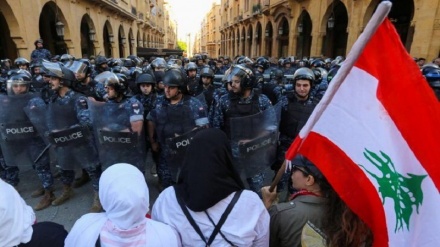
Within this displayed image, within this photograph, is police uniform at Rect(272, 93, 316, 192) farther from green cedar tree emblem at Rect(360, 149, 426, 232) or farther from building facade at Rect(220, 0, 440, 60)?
building facade at Rect(220, 0, 440, 60)

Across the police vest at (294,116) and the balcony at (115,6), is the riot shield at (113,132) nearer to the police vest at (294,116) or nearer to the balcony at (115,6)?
the police vest at (294,116)

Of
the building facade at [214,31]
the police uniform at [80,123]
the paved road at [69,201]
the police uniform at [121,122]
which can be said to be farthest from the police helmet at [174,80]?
the building facade at [214,31]

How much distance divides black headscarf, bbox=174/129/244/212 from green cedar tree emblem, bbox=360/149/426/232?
2.11ft

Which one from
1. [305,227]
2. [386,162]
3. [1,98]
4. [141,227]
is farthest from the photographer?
[1,98]

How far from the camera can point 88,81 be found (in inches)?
187

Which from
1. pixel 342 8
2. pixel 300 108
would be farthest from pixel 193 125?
pixel 342 8

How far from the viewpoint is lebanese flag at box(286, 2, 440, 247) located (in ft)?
3.30

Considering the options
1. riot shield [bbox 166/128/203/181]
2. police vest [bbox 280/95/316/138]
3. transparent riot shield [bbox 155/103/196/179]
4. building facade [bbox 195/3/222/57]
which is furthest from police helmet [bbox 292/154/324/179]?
building facade [bbox 195/3/222/57]

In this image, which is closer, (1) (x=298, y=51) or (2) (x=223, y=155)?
(2) (x=223, y=155)

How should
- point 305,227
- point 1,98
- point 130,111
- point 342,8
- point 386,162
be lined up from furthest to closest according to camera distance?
point 342,8, point 1,98, point 130,111, point 305,227, point 386,162

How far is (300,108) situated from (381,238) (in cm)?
252

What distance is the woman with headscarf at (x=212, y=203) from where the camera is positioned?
1.33 meters

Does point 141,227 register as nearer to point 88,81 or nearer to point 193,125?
point 193,125

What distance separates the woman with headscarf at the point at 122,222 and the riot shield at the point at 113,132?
1791 mm
